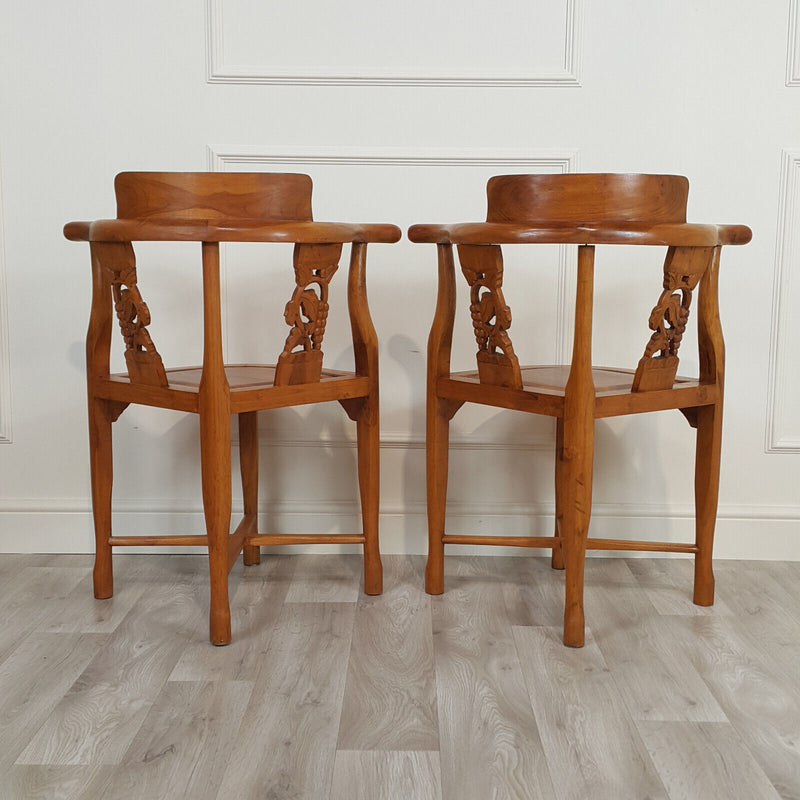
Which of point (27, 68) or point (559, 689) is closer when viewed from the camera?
point (559, 689)

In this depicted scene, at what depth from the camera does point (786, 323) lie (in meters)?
2.27

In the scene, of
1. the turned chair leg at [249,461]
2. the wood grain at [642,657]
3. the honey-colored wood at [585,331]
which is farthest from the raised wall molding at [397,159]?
the wood grain at [642,657]

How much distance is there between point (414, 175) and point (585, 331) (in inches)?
30.4

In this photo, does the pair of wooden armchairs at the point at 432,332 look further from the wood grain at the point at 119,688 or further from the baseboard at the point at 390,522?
the baseboard at the point at 390,522

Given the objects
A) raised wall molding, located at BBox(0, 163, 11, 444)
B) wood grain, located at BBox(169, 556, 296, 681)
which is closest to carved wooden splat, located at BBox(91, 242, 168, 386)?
wood grain, located at BBox(169, 556, 296, 681)

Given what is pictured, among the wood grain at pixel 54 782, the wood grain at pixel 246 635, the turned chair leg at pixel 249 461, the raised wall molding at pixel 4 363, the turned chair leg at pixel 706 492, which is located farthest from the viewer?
the raised wall molding at pixel 4 363

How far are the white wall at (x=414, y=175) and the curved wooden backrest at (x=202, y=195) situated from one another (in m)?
0.51

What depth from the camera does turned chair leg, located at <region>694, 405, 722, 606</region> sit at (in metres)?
1.93

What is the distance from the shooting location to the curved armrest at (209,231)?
1637mm

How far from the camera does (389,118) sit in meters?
2.24

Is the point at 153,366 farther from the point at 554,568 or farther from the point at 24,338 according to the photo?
the point at 554,568

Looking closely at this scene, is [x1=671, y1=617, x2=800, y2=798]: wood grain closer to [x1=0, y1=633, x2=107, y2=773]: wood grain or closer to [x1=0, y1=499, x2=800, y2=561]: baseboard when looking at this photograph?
[x1=0, y1=499, x2=800, y2=561]: baseboard

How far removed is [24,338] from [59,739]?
3.97 feet

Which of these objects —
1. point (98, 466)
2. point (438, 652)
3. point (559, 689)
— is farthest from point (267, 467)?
point (559, 689)
